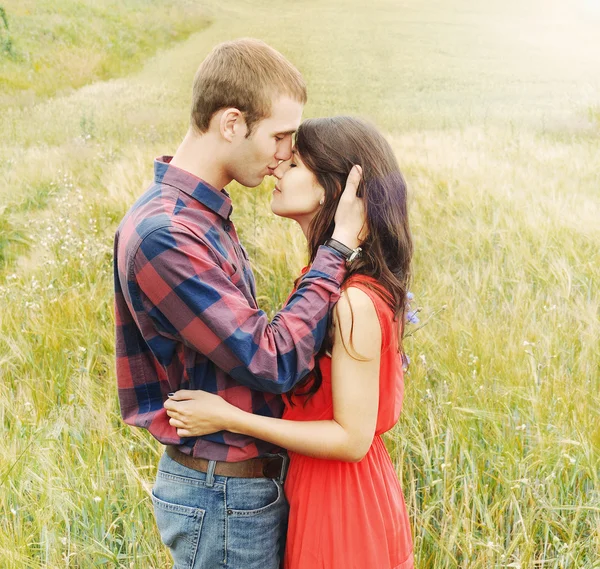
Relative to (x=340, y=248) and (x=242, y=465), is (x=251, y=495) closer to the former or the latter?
(x=242, y=465)

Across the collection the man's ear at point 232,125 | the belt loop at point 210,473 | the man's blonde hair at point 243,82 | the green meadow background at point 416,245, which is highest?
the man's blonde hair at point 243,82

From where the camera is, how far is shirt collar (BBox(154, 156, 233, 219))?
1819 millimetres

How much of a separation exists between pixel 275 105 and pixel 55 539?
1769 mm

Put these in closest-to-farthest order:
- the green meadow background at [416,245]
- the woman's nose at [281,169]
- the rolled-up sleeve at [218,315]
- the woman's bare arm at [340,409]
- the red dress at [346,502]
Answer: the rolled-up sleeve at [218,315] < the woman's bare arm at [340,409] < the red dress at [346,502] < the woman's nose at [281,169] < the green meadow background at [416,245]

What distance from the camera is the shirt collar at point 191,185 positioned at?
1819mm

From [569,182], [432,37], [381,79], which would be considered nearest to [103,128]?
[381,79]

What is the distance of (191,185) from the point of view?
5.97 ft

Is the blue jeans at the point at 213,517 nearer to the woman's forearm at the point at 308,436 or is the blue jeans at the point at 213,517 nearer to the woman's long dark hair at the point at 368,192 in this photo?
the woman's forearm at the point at 308,436

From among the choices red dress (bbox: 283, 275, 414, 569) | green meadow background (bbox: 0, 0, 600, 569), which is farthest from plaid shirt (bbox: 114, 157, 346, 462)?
green meadow background (bbox: 0, 0, 600, 569)

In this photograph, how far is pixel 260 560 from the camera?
1823 mm

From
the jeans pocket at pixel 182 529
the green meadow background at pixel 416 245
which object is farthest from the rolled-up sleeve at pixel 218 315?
the green meadow background at pixel 416 245

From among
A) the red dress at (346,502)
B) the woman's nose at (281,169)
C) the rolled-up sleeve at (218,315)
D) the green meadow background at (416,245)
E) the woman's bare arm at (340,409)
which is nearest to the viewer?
the rolled-up sleeve at (218,315)

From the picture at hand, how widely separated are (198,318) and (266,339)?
0.58 ft

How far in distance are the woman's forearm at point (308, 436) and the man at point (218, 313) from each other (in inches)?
2.9
